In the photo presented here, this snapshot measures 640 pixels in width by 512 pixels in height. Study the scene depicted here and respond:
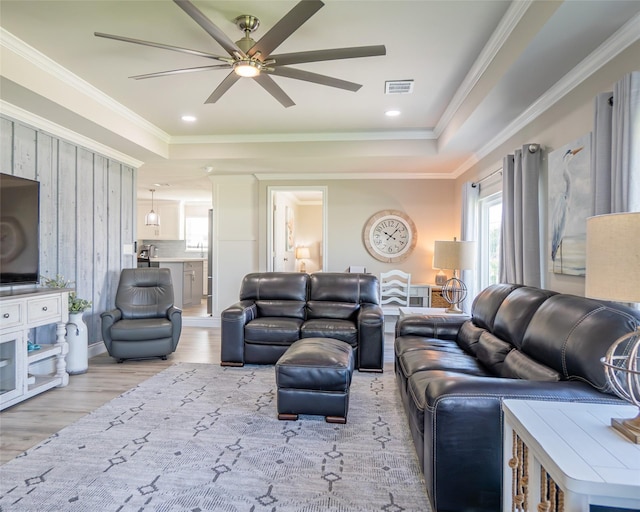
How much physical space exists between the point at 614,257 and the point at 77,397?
12.3ft

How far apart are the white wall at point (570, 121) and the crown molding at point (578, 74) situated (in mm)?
31

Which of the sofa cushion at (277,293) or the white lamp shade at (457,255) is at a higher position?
the white lamp shade at (457,255)

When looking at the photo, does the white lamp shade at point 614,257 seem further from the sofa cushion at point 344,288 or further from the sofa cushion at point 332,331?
the sofa cushion at point 344,288

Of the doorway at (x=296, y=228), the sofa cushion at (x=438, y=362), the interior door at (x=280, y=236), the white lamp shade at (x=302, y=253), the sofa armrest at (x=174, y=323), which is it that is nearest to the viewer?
the sofa cushion at (x=438, y=362)

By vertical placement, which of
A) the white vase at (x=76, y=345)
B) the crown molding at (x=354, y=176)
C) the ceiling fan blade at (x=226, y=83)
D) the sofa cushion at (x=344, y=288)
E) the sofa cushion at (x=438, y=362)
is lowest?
the white vase at (x=76, y=345)

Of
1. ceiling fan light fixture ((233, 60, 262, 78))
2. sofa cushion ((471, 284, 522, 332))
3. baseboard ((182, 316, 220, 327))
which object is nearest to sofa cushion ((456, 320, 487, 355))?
sofa cushion ((471, 284, 522, 332))

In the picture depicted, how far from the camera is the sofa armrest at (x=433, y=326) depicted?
326 centimetres

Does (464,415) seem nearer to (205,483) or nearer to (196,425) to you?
(205,483)

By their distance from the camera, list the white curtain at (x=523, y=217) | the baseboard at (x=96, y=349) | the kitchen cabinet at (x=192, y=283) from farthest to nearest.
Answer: the kitchen cabinet at (x=192, y=283), the baseboard at (x=96, y=349), the white curtain at (x=523, y=217)

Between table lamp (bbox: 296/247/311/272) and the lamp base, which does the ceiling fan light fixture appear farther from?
Result: table lamp (bbox: 296/247/311/272)

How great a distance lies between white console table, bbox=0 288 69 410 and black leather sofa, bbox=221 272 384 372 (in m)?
1.47

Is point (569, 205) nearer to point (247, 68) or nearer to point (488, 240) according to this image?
point (488, 240)

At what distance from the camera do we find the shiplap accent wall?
3.48 meters

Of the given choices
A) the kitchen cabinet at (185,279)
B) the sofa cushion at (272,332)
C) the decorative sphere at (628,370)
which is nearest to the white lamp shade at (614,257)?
the decorative sphere at (628,370)
